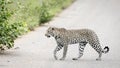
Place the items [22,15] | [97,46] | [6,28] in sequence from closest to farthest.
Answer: [97,46], [6,28], [22,15]

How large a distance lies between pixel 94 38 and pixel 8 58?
7.90ft

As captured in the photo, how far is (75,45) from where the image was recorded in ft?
63.4

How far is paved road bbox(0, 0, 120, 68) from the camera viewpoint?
14922 mm

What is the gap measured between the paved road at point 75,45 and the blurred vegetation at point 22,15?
36 centimetres

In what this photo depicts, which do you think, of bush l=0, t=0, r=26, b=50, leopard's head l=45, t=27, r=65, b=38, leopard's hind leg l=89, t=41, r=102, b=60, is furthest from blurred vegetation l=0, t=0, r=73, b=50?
leopard's hind leg l=89, t=41, r=102, b=60

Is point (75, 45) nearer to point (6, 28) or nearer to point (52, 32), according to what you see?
point (6, 28)

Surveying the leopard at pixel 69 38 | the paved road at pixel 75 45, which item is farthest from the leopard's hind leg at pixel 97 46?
the paved road at pixel 75 45

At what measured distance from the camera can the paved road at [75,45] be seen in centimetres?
1492

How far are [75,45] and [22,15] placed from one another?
286 cm

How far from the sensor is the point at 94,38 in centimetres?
1606

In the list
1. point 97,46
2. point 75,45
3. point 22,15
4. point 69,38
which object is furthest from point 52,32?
point 22,15

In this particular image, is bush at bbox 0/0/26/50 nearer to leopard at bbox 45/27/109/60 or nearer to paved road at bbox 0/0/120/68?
paved road at bbox 0/0/120/68

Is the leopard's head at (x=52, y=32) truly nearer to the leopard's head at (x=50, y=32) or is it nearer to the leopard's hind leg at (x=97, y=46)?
the leopard's head at (x=50, y=32)

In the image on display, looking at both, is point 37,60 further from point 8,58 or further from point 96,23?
point 96,23
